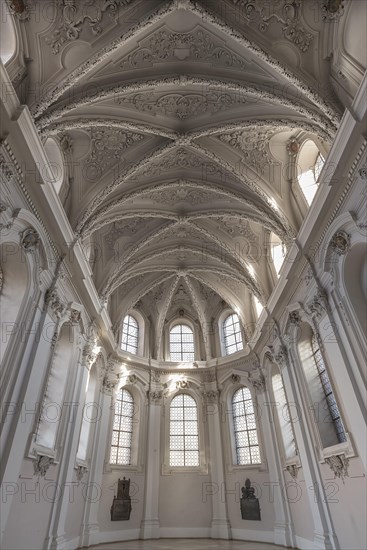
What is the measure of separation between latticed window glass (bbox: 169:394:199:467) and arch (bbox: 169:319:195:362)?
7.03 feet

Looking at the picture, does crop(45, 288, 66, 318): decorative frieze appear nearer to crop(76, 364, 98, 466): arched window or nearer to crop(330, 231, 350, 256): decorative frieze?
crop(76, 364, 98, 466): arched window

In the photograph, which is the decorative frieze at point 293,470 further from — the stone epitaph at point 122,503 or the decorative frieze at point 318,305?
the stone epitaph at point 122,503

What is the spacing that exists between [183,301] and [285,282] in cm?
938

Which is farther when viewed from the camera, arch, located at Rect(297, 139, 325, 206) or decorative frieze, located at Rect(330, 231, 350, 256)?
arch, located at Rect(297, 139, 325, 206)

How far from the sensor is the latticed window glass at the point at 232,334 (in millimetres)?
17250

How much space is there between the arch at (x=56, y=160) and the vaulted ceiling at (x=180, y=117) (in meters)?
0.24

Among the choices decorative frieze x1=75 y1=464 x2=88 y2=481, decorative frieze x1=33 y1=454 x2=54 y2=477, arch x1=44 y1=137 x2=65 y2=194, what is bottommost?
decorative frieze x1=33 y1=454 x2=54 y2=477

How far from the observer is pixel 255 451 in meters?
14.2

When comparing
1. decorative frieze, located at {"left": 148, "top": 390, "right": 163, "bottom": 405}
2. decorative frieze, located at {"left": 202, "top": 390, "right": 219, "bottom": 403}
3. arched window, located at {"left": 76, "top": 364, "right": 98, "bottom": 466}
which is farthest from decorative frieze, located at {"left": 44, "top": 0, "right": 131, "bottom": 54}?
decorative frieze, located at {"left": 202, "top": 390, "right": 219, "bottom": 403}

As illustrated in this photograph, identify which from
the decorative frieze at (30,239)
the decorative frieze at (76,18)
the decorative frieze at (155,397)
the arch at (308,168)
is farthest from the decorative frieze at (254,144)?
A: the decorative frieze at (155,397)

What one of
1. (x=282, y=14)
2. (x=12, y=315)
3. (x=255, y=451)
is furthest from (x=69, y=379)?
(x=282, y=14)

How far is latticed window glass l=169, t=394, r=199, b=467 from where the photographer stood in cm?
1516

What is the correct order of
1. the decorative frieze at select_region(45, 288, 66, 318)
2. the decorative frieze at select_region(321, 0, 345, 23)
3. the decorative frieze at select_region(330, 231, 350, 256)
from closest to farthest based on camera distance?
the decorative frieze at select_region(321, 0, 345, 23), the decorative frieze at select_region(330, 231, 350, 256), the decorative frieze at select_region(45, 288, 66, 318)

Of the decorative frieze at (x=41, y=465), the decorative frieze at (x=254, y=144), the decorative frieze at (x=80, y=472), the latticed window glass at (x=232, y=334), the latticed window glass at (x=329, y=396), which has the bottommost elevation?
the decorative frieze at (x=41, y=465)
